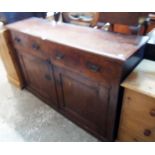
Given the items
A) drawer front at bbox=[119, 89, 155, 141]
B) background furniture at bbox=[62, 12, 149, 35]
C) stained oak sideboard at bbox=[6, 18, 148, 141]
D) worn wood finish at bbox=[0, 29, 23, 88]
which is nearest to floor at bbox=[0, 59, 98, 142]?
stained oak sideboard at bbox=[6, 18, 148, 141]

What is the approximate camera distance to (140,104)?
0.99 m

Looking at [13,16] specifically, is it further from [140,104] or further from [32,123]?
[140,104]

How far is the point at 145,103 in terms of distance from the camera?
96 centimetres

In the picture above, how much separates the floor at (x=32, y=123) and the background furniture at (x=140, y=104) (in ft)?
1.39

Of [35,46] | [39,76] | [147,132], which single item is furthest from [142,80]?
[39,76]

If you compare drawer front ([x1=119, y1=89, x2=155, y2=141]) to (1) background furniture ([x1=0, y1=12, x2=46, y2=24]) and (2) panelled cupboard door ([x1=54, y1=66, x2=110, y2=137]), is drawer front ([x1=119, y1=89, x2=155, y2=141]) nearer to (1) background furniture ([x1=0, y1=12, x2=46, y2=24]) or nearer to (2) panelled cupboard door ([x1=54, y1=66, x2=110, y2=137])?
(2) panelled cupboard door ([x1=54, y1=66, x2=110, y2=137])

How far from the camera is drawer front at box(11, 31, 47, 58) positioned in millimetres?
1346

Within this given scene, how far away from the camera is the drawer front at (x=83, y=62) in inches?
37.1

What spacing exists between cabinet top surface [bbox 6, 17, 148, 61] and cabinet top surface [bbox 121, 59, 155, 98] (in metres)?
0.17

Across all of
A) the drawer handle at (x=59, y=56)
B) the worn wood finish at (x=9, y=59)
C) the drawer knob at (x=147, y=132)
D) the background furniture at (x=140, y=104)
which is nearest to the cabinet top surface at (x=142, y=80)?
the background furniture at (x=140, y=104)
